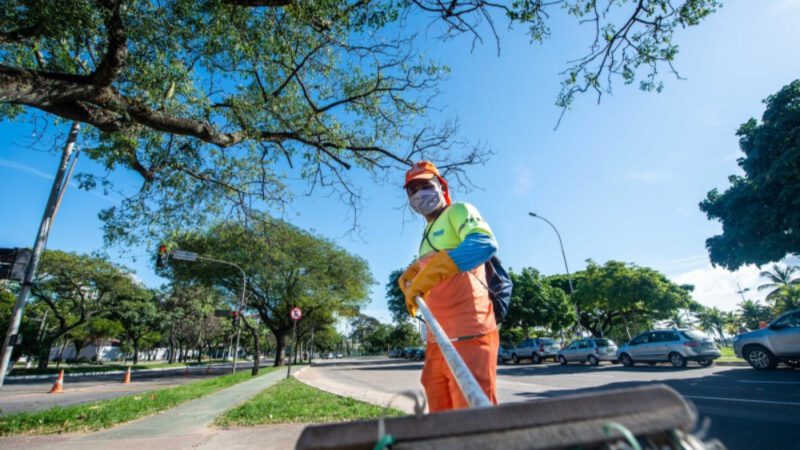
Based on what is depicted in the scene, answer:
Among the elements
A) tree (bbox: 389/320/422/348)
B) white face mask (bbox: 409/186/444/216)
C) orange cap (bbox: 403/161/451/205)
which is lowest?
tree (bbox: 389/320/422/348)

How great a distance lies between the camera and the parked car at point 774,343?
10.1m

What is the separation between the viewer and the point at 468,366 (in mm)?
1761

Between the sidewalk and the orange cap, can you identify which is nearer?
the orange cap

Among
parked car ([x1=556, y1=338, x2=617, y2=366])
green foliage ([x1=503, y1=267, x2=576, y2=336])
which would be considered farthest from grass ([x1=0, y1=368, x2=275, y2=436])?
green foliage ([x1=503, y1=267, x2=576, y2=336])

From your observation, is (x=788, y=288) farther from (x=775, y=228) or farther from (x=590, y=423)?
(x=590, y=423)

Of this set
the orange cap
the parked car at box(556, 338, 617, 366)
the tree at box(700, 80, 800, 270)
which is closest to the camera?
the orange cap

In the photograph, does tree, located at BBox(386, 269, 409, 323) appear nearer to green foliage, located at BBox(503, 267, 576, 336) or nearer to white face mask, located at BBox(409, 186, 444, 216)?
green foliage, located at BBox(503, 267, 576, 336)

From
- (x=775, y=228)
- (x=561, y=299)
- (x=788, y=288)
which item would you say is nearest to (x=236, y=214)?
(x=775, y=228)

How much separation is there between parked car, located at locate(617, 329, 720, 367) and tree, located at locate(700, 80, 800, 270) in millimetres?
3749

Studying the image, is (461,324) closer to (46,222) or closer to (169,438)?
(169,438)

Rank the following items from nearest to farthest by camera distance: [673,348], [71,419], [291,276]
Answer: [71,419], [673,348], [291,276]

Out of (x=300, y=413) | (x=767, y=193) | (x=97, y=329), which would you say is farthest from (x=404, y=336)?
(x=300, y=413)

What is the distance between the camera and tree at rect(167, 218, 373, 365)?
835 inches

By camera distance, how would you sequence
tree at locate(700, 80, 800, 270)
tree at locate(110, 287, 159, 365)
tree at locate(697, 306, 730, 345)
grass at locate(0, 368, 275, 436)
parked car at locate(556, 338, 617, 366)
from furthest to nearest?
tree at locate(697, 306, 730, 345) < tree at locate(110, 287, 159, 365) < parked car at locate(556, 338, 617, 366) < tree at locate(700, 80, 800, 270) < grass at locate(0, 368, 275, 436)
